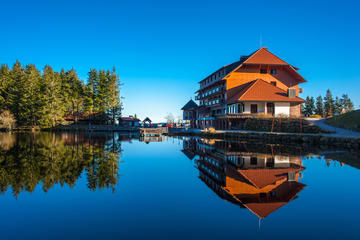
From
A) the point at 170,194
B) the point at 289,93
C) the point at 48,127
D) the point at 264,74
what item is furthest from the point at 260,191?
the point at 48,127

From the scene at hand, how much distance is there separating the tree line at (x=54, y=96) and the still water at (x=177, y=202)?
147ft

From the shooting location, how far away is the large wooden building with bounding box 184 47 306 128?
38.7 meters

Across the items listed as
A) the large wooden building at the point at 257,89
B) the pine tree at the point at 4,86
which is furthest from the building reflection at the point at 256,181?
the pine tree at the point at 4,86

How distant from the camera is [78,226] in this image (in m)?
5.89

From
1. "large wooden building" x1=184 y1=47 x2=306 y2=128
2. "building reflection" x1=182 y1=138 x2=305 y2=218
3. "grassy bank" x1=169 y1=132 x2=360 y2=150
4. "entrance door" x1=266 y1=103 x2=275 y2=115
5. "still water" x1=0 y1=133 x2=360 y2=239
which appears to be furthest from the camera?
"entrance door" x1=266 y1=103 x2=275 y2=115

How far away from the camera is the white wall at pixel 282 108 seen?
3881cm

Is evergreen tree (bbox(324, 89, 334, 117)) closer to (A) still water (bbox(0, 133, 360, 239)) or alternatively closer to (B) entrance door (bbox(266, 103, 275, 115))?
(B) entrance door (bbox(266, 103, 275, 115))

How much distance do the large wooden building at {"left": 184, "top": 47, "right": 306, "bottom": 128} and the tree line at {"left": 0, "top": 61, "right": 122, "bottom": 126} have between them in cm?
2966

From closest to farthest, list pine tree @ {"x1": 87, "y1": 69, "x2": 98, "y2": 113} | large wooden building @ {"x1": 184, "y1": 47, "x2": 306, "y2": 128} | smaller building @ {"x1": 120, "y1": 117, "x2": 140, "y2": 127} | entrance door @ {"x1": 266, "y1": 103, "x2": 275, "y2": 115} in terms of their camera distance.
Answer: large wooden building @ {"x1": 184, "y1": 47, "x2": 306, "y2": 128} < entrance door @ {"x1": 266, "y1": 103, "x2": 275, "y2": 115} < pine tree @ {"x1": 87, "y1": 69, "x2": 98, "y2": 113} < smaller building @ {"x1": 120, "y1": 117, "x2": 140, "y2": 127}

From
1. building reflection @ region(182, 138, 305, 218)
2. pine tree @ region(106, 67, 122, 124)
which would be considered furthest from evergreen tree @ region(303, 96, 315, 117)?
building reflection @ region(182, 138, 305, 218)

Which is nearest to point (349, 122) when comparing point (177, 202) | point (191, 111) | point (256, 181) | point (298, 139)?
point (298, 139)

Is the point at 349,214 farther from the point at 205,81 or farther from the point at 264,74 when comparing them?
the point at 205,81

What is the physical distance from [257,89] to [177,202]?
3600 centimetres

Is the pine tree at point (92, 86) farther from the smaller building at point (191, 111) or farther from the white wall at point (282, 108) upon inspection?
the white wall at point (282, 108)
